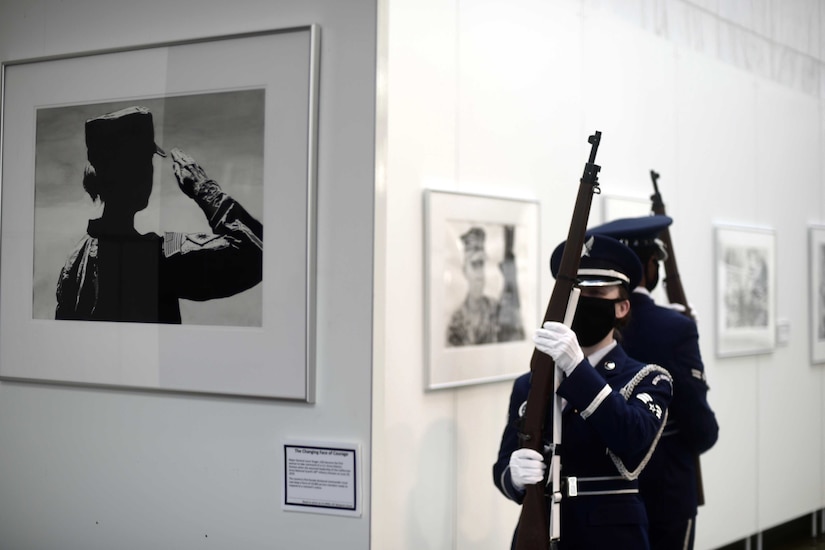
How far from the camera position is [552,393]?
2.64m

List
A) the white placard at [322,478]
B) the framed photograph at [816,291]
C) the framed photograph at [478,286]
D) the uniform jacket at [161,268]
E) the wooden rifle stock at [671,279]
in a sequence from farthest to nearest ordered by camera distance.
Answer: the framed photograph at [816,291] < the wooden rifle stock at [671,279] < the framed photograph at [478,286] < the uniform jacket at [161,268] < the white placard at [322,478]

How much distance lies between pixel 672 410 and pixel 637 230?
2.41 feet

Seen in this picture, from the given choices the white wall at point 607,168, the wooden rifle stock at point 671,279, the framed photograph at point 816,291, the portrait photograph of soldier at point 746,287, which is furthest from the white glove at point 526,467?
the framed photograph at point 816,291

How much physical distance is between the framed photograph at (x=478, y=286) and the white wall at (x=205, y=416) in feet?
4.71

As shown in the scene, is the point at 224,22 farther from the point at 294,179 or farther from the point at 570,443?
the point at 570,443

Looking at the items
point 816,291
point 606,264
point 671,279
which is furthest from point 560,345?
point 816,291

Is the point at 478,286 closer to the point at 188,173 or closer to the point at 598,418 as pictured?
the point at 598,418

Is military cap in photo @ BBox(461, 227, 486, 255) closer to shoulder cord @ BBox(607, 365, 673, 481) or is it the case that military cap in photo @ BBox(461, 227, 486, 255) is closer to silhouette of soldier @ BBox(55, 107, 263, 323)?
shoulder cord @ BBox(607, 365, 673, 481)

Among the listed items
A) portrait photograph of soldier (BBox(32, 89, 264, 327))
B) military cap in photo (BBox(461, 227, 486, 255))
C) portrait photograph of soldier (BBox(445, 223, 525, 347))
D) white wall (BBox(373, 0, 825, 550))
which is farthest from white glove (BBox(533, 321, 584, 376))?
military cap in photo (BBox(461, 227, 486, 255))

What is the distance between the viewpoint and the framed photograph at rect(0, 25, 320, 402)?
245 cm

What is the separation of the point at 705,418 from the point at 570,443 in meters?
1.08

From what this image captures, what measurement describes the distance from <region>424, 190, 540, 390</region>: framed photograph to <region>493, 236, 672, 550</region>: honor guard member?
1.05 metres

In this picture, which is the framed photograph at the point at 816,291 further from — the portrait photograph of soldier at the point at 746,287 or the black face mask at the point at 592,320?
the black face mask at the point at 592,320

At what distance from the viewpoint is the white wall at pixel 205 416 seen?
93.7 inches
